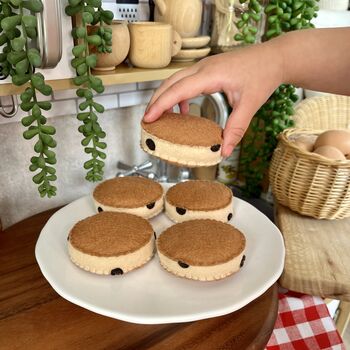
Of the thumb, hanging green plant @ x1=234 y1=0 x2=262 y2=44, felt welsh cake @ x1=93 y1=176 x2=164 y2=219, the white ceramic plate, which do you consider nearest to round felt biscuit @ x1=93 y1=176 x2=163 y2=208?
felt welsh cake @ x1=93 y1=176 x2=164 y2=219

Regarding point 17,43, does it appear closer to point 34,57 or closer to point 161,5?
point 34,57

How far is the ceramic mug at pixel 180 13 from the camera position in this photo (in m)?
0.81

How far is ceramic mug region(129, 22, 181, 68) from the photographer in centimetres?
72

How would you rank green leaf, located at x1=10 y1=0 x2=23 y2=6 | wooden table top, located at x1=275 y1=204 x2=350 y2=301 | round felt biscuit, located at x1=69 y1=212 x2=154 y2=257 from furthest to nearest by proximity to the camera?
wooden table top, located at x1=275 y1=204 x2=350 y2=301 → round felt biscuit, located at x1=69 y1=212 x2=154 y2=257 → green leaf, located at x1=10 y1=0 x2=23 y2=6

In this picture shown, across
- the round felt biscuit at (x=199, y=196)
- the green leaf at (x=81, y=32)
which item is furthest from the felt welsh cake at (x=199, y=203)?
the green leaf at (x=81, y=32)

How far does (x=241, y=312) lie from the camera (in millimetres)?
566

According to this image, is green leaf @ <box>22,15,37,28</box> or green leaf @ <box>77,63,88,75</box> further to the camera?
green leaf @ <box>77,63,88,75</box>

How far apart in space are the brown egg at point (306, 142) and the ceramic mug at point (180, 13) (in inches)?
15.2

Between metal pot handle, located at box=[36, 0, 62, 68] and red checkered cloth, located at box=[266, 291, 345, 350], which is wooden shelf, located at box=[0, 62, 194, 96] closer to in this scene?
metal pot handle, located at box=[36, 0, 62, 68]

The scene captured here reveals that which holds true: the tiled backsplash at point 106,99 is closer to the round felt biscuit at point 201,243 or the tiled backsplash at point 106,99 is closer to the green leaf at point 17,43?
the green leaf at point 17,43

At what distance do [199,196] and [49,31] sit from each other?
1.34 feet

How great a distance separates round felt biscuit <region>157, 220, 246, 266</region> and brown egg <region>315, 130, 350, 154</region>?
0.40m

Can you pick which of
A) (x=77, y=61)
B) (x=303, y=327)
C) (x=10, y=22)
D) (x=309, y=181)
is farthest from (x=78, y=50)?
(x=303, y=327)

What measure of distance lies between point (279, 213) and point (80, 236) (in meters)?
0.52
